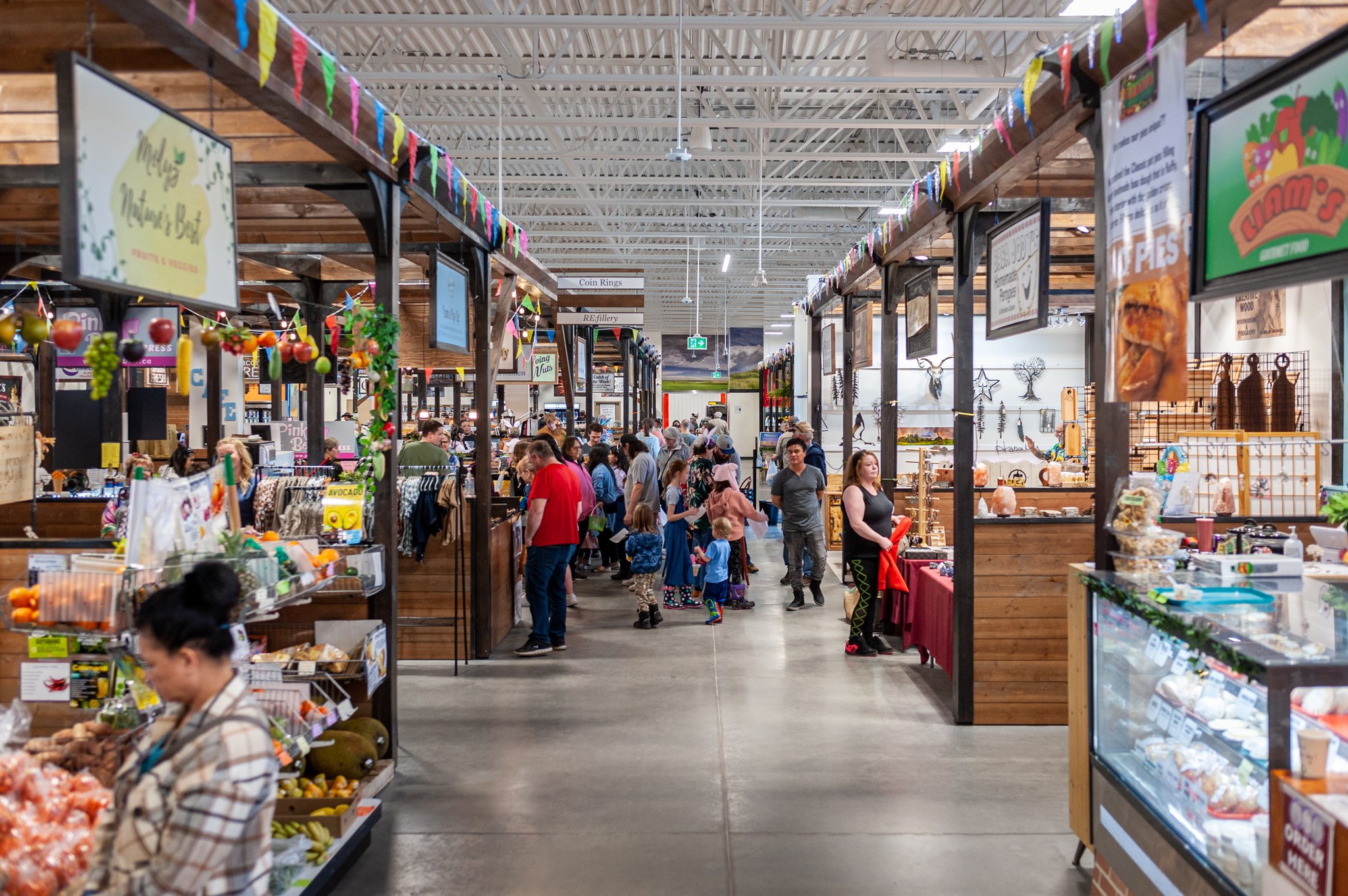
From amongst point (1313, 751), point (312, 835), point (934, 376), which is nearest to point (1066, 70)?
point (1313, 751)

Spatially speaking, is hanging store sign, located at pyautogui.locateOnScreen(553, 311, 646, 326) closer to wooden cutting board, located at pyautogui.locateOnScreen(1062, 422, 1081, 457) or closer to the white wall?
the white wall

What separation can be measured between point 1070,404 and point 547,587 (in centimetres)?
869

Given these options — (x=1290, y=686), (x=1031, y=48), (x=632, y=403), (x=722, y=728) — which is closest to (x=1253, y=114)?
(x=1290, y=686)

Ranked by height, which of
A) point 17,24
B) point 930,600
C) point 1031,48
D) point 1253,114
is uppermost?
point 1031,48

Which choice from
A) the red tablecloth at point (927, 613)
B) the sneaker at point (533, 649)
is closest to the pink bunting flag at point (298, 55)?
the red tablecloth at point (927, 613)

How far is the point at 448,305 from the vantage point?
6324mm

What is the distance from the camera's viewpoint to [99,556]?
3502 mm

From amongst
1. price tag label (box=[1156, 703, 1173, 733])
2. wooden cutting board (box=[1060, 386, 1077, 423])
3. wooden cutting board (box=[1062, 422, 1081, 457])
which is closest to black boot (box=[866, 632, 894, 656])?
price tag label (box=[1156, 703, 1173, 733])

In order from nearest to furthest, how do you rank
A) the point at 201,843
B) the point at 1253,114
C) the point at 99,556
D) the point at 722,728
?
the point at 201,843 → the point at 1253,114 → the point at 99,556 → the point at 722,728

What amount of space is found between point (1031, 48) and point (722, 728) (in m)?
8.91

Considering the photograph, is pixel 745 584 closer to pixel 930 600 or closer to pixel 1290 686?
pixel 930 600

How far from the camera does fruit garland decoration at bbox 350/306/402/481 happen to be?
4.85 meters

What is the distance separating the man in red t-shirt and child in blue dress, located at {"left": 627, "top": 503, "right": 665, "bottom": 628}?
3.26 ft

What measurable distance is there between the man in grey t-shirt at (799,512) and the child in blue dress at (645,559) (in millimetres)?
1443
